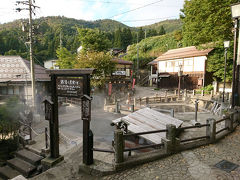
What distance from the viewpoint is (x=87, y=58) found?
22.7m

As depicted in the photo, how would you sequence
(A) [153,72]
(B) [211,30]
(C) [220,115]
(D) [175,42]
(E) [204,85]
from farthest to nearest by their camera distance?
(D) [175,42] < (A) [153,72] < (E) [204,85] < (B) [211,30] < (C) [220,115]

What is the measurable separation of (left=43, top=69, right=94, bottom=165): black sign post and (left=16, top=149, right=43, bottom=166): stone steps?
55.9 inches

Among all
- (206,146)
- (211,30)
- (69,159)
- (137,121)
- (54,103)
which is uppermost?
(211,30)

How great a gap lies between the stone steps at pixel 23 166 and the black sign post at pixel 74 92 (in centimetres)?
151

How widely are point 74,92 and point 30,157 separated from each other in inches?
179

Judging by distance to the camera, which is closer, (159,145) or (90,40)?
(159,145)

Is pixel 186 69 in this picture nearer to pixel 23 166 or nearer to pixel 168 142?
pixel 168 142

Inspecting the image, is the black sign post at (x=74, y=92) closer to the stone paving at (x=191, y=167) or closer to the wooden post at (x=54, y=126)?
the wooden post at (x=54, y=126)

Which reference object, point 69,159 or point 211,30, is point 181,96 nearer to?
point 211,30

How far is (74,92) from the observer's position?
5.99 meters

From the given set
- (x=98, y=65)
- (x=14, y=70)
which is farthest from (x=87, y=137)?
(x=14, y=70)

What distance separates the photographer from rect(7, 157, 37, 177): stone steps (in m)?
7.06

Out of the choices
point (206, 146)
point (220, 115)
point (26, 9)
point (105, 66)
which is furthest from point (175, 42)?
point (206, 146)

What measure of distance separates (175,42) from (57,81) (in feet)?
163
